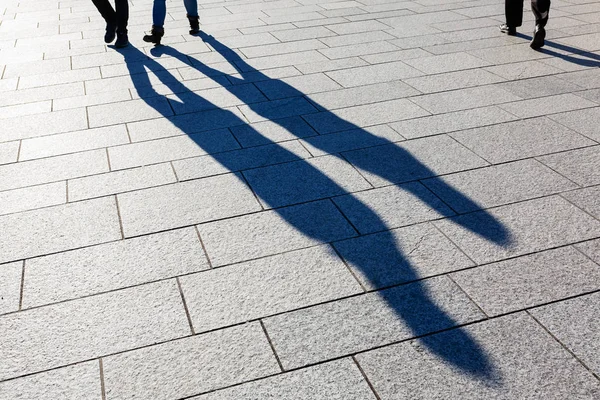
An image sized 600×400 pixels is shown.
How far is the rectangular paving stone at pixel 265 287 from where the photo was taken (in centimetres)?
331

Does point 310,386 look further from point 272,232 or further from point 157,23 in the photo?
point 157,23

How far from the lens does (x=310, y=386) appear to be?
9.17 feet

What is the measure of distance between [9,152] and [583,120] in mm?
5163

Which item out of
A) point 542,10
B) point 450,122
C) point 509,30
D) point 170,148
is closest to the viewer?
point 170,148

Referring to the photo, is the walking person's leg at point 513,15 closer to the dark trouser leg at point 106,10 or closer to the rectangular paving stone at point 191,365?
the dark trouser leg at point 106,10

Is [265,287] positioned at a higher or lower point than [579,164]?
lower

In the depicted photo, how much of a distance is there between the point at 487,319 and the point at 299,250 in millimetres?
1214

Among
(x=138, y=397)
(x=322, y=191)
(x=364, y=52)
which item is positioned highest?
(x=364, y=52)

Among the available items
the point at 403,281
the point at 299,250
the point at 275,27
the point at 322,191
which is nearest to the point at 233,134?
the point at 322,191

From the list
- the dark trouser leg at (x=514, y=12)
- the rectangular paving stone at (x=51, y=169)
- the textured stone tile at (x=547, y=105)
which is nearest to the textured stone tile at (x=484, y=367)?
the rectangular paving stone at (x=51, y=169)

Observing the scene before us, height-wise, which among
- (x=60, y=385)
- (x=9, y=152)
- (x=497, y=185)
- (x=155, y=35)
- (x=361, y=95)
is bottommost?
(x=60, y=385)

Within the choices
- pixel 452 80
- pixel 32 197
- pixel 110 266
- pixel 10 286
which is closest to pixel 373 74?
pixel 452 80

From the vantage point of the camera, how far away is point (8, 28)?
32.6ft

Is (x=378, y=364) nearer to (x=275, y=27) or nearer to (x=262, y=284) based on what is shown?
(x=262, y=284)
